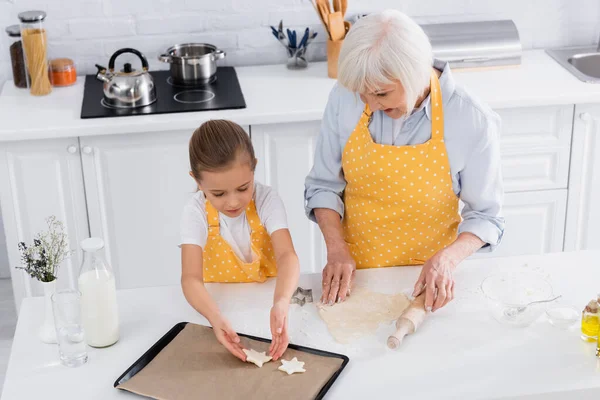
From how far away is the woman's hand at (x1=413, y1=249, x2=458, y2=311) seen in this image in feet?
6.36

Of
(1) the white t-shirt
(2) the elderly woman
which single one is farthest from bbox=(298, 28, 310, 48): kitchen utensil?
(1) the white t-shirt

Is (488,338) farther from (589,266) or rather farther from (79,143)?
(79,143)

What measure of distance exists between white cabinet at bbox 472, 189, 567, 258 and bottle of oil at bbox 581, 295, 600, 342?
5.08 feet

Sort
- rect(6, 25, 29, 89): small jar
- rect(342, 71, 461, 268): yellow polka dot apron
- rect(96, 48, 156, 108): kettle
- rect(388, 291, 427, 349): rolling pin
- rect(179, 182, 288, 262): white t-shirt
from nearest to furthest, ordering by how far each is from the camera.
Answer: rect(388, 291, 427, 349): rolling pin
rect(179, 182, 288, 262): white t-shirt
rect(342, 71, 461, 268): yellow polka dot apron
rect(96, 48, 156, 108): kettle
rect(6, 25, 29, 89): small jar

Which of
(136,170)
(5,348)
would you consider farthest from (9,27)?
(5,348)

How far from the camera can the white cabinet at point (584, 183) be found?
328cm

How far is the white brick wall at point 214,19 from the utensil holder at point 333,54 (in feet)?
0.87

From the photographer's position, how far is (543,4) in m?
3.64

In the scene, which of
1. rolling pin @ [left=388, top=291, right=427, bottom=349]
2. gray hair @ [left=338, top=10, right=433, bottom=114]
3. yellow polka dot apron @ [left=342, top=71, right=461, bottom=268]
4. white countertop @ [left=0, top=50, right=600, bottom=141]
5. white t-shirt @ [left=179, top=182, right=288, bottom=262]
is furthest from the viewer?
white countertop @ [left=0, top=50, right=600, bottom=141]

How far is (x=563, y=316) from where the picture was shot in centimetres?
189

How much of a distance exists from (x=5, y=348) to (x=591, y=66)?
263 cm

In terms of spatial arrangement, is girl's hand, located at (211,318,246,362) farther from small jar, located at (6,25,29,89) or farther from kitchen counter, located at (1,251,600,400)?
small jar, located at (6,25,29,89)

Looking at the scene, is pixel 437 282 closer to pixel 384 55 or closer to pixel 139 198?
pixel 384 55

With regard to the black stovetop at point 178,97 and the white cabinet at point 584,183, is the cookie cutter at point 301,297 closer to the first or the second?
the black stovetop at point 178,97
